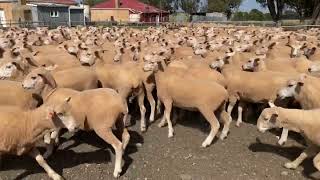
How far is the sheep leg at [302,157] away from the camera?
290 inches

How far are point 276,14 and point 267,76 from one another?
1854 inches

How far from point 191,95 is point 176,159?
5.05 ft

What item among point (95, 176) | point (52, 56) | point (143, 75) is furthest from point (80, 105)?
point (52, 56)

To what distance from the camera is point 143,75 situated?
10.3m

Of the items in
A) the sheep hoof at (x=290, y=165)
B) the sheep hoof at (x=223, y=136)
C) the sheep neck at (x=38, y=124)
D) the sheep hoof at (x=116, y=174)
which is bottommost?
the sheep hoof at (x=116, y=174)

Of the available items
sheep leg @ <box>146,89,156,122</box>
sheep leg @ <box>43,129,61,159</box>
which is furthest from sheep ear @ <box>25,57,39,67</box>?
sheep leg @ <box>43,129,61,159</box>

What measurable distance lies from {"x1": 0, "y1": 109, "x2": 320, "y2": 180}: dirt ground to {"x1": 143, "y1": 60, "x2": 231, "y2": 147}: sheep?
404mm

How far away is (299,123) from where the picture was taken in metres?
7.09

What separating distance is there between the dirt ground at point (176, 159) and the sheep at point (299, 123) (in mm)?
345

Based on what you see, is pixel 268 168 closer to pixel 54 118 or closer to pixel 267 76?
pixel 267 76

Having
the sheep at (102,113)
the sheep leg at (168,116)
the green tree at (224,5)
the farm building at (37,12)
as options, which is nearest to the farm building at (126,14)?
the farm building at (37,12)

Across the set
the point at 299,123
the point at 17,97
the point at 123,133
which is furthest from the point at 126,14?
the point at 299,123

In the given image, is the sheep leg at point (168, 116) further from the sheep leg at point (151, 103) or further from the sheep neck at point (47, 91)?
the sheep neck at point (47, 91)

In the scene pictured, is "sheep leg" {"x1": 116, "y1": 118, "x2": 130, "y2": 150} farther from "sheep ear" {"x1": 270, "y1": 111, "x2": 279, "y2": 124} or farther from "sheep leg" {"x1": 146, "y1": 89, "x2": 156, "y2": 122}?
"sheep ear" {"x1": 270, "y1": 111, "x2": 279, "y2": 124}
